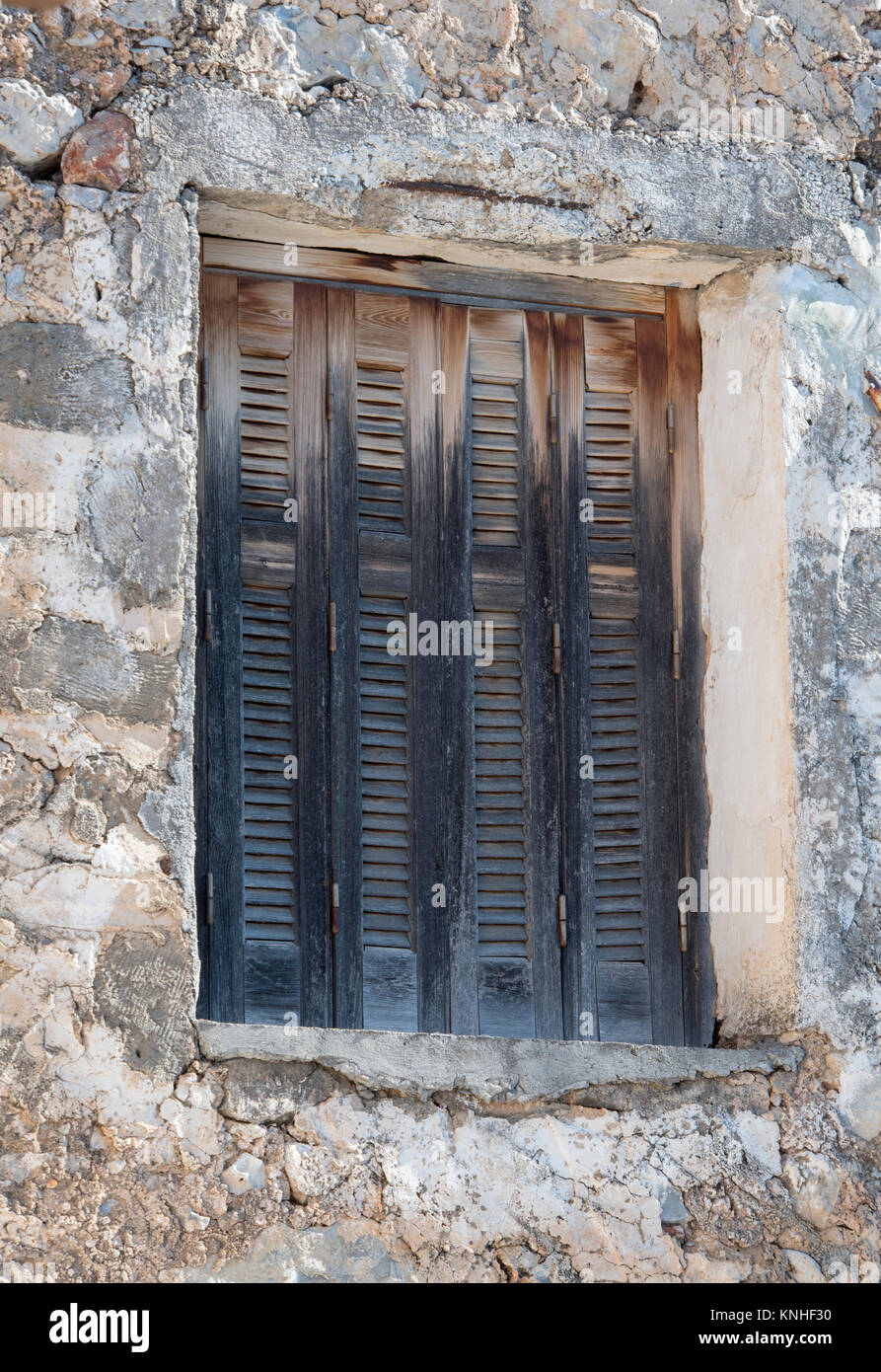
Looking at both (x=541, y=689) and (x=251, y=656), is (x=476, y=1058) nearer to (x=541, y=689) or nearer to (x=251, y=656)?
(x=541, y=689)

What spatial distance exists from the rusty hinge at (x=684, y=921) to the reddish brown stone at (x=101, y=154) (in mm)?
2080

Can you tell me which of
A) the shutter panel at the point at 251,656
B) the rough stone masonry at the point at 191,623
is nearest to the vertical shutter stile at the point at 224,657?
the shutter panel at the point at 251,656

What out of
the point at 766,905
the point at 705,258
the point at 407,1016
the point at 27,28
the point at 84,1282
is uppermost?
the point at 27,28

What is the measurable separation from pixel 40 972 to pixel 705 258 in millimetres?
2289

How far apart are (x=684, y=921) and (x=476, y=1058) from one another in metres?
0.71

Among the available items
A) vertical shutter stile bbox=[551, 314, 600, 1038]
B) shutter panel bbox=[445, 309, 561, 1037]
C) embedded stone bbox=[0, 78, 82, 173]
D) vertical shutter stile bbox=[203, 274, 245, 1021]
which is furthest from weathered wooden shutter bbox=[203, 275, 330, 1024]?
vertical shutter stile bbox=[551, 314, 600, 1038]

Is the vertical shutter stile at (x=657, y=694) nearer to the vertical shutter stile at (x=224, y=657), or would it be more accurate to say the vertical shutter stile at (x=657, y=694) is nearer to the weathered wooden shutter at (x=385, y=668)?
the weathered wooden shutter at (x=385, y=668)

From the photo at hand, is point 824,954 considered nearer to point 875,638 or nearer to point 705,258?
point 875,638

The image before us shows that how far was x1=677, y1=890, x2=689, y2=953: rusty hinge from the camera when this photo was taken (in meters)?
4.09

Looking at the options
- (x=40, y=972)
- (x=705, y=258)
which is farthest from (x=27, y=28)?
(x=40, y=972)

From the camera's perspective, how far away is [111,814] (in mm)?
3471

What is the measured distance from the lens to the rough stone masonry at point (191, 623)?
3.42 m

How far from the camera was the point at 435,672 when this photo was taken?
4016mm

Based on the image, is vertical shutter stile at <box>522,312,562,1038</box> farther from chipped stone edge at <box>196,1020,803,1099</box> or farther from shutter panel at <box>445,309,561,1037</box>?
chipped stone edge at <box>196,1020,803,1099</box>
